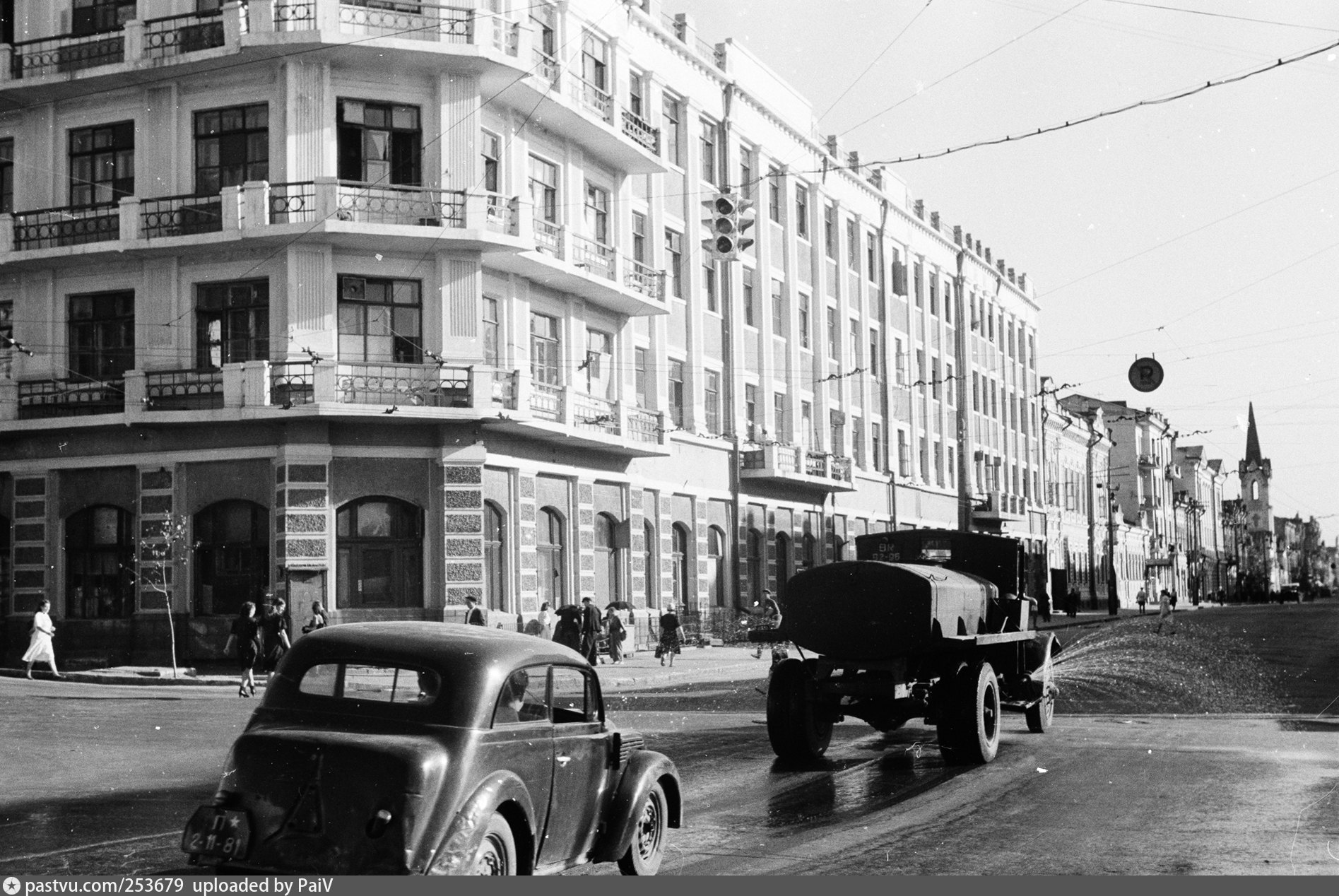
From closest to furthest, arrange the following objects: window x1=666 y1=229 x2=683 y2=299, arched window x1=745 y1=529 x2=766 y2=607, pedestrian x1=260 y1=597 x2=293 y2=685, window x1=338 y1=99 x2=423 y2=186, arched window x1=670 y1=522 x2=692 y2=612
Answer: pedestrian x1=260 y1=597 x2=293 y2=685 < window x1=338 y1=99 x2=423 y2=186 < arched window x1=670 y1=522 x2=692 y2=612 < window x1=666 y1=229 x2=683 y2=299 < arched window x1=745 y1=529 x2=766 y2=607

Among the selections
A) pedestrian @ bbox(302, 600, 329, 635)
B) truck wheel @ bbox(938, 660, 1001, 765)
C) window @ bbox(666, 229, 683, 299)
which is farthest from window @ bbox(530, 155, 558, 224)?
truck wheel @ bbox(938, 660, 1001, 765)

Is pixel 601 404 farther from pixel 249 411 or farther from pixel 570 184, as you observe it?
Result: pixel 249 411

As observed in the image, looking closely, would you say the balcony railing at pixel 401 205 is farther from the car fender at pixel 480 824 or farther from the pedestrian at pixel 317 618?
the car fender at pixel 480 824

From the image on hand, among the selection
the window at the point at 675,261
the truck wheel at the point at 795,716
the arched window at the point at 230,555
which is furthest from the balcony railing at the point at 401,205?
the truck wheel at the point at 795,716

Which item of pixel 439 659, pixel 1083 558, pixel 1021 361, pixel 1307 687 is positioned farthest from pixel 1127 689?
pixel 1083 558

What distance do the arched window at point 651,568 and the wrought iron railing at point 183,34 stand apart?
1733 centimetres

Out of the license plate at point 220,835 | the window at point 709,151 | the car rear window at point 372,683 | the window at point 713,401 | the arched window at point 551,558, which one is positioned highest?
the window at point 709,151

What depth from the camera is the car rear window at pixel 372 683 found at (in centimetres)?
775

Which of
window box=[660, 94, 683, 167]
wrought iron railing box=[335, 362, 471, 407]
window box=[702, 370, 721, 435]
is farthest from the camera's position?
window box=[702, 370, 721, 435]

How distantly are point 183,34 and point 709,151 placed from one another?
18902 millimetres

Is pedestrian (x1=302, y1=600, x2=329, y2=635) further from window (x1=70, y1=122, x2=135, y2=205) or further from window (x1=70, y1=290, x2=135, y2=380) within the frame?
window (x1=70, y1=122, x2=135, y2=205)

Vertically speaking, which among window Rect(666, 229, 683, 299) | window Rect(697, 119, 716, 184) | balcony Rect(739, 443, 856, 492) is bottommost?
balcony Rect(739, 443, 856, 492)

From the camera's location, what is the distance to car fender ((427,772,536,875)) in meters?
7.09

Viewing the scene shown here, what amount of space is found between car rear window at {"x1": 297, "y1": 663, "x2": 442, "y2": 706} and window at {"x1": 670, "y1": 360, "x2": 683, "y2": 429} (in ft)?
115
